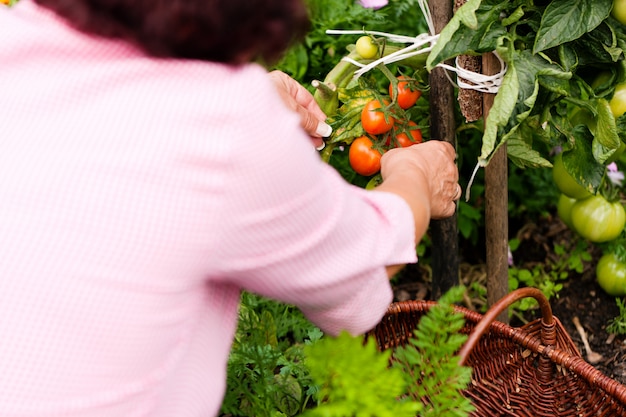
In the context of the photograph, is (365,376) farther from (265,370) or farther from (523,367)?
(523,367)

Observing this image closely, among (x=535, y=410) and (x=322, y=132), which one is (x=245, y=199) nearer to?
(x=322, y=132)

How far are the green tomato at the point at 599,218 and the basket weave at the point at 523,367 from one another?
33 cm

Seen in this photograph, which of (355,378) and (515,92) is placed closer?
(355,378)

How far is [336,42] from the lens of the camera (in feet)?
6.01

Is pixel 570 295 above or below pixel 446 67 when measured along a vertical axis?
below

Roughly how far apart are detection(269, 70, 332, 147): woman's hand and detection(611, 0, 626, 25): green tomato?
0.54 metres

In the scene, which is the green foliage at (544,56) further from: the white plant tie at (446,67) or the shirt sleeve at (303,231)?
the shirt sleeve at (303,231)

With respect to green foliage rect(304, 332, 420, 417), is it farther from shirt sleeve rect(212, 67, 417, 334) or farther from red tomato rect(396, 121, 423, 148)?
red tomato rect(396, 121, 423, 148)

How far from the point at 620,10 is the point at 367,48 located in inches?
18.2

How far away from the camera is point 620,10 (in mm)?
1157

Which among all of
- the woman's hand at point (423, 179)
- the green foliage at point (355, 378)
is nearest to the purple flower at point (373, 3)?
the woman's hand at point (423, 179)

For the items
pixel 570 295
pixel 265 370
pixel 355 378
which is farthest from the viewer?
pixel 570 295

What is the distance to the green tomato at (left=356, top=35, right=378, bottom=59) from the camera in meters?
1.39

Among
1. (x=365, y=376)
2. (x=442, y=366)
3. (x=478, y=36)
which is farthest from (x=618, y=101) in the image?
(x=365, y=376)
